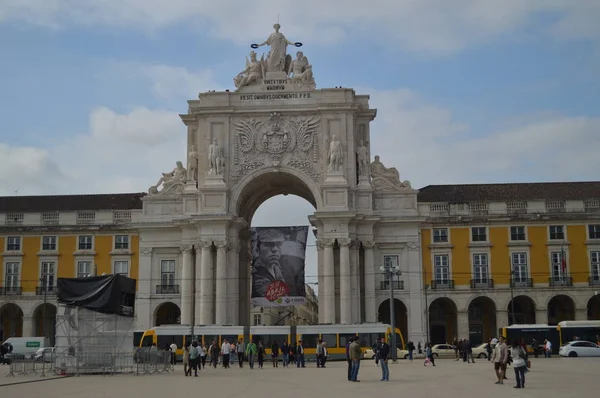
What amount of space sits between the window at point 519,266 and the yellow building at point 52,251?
30.1 meters

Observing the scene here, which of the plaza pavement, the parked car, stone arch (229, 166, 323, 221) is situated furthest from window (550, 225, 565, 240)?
the plaza pavement

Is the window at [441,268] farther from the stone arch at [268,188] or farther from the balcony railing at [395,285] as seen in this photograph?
the stone arch at [268,188]

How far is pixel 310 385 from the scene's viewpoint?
93.5 feet

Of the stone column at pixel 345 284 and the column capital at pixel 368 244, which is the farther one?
the column capital at pixel 368 244

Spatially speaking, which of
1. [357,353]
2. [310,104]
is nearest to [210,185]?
[310,104]

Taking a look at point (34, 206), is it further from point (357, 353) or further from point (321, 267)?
point (357, 353)

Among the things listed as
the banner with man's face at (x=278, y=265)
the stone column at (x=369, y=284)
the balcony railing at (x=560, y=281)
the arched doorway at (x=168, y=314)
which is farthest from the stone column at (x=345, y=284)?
the balcony railing at (x=560, y=281)

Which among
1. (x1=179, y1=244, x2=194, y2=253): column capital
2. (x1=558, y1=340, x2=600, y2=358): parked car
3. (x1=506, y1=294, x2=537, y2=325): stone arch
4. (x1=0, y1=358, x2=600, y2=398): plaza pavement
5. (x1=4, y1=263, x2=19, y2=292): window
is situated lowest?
(x1=0, y1=358, x2=600, y2=398): plaza pavement

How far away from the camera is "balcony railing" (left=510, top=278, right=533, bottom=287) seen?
209 feet

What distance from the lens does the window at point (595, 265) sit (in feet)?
208

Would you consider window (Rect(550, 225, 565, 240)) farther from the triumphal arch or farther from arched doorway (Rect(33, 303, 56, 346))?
arched doorway (Rect(33, 303, 56, 346))

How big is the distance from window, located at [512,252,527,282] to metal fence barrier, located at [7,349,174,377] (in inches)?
1370

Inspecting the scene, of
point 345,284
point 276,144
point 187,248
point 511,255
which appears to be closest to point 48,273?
point 187,248

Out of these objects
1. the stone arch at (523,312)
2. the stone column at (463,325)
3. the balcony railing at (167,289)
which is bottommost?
the stone column at (463,325)
